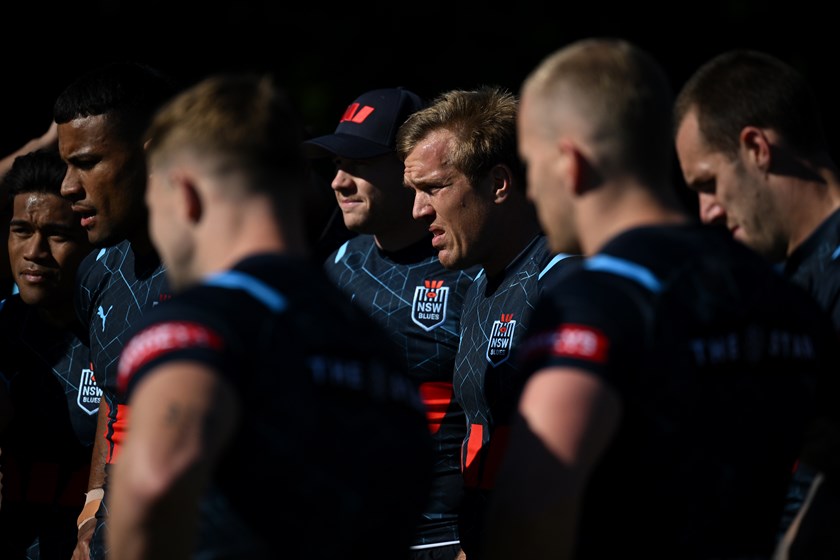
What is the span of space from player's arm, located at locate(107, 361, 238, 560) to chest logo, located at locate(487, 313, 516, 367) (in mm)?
2261

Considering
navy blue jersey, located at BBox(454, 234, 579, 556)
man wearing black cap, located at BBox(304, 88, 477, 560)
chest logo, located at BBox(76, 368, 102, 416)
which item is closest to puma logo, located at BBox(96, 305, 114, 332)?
chest logo, located at BBox(76, 368, 102, 416)

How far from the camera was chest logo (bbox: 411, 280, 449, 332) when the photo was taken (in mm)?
4855

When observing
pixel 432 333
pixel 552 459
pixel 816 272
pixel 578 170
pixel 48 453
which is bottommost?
pixel 48 453

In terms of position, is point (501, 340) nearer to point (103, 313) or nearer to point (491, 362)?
point (491, 362)

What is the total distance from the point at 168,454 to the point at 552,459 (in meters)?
0.70

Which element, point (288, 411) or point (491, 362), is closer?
point (288, 411)

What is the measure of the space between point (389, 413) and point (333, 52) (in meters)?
8.02

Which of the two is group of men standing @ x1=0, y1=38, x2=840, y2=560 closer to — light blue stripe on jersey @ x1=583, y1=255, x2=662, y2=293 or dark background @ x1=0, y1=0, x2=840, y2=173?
light blue stripe on jersey @ x1=583, y1=255, x2=662, y2=293

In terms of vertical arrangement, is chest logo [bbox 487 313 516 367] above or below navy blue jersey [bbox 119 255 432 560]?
below

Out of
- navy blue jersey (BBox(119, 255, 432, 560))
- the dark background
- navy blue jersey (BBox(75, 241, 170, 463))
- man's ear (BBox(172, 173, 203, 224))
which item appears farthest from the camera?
the dark background

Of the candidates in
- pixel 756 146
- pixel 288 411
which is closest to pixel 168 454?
pixel 288 411

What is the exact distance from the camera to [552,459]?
7.66ft

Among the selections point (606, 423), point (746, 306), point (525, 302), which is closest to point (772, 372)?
point (746, 306)

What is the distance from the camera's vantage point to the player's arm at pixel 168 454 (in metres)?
2.12
